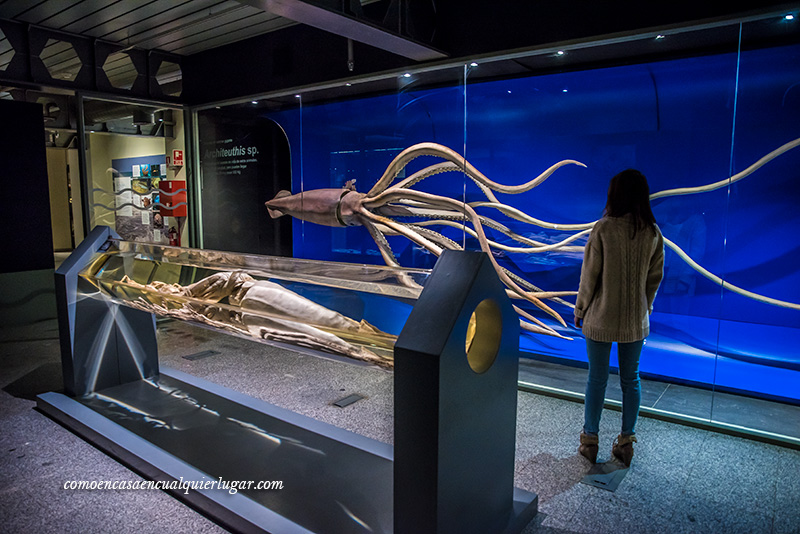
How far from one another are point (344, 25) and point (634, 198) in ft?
6.13

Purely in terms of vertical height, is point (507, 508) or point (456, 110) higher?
point (456, 110)

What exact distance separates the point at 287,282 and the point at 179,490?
94 centimetres

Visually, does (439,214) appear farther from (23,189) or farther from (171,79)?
(23,189)

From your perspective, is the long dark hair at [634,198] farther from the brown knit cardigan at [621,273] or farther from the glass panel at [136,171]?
the glass panel at [136,171]

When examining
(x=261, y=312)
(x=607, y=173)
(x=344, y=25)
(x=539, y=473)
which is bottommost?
(x=539, y=473)

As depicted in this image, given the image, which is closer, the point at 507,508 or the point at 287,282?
the point at 507,508

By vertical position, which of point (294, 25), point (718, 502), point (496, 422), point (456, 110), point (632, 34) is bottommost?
point (718, 502)

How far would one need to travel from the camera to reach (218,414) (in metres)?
2.77

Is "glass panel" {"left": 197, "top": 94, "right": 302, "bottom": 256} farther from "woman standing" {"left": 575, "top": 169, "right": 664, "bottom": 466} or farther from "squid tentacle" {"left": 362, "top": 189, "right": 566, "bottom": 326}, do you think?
"woman standing" {"left": 575, "top": 169, "right": 664, "bottom": 466}

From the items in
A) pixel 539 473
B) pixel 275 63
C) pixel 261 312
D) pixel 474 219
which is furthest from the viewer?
pixel 275 63

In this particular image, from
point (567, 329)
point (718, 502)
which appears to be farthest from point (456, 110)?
point (718, 502)

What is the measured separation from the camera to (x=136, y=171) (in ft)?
17.8

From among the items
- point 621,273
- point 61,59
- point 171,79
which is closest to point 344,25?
point 621,273

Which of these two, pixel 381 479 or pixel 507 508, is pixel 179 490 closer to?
pixel 381 479
